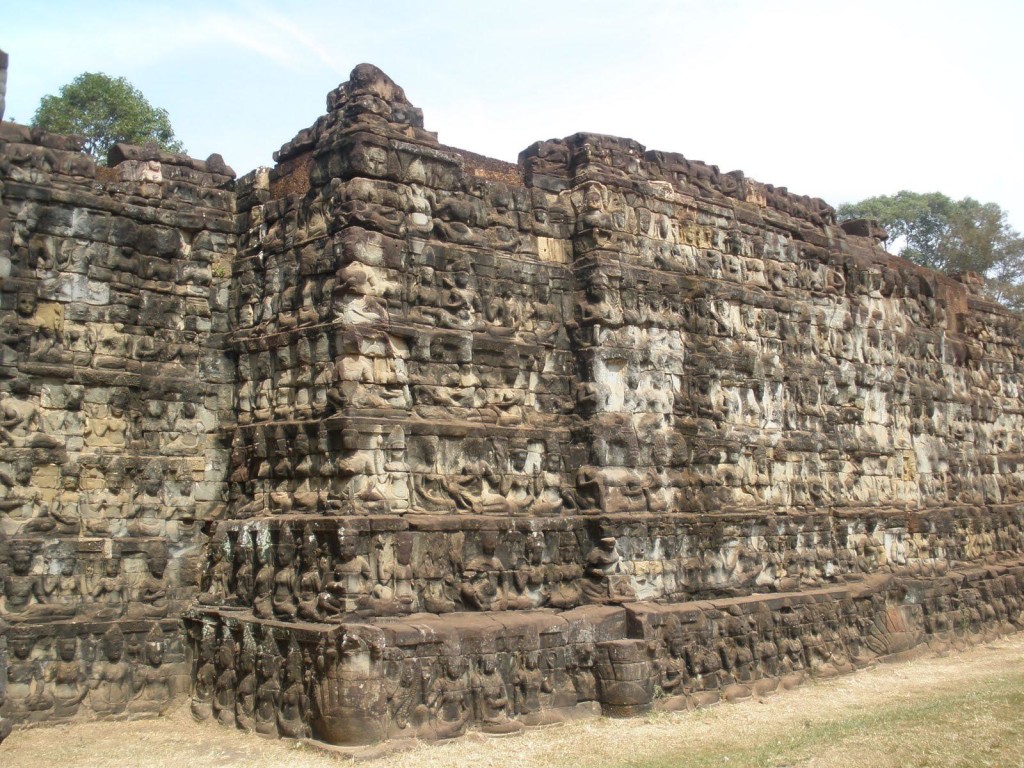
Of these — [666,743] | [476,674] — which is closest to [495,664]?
[476,674]

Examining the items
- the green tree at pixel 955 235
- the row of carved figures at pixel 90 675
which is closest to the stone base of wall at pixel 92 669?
the row of carved figures at pixel 90 675

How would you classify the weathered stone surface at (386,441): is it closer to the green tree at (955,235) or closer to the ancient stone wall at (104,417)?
the ancient stone wall at (104,417)

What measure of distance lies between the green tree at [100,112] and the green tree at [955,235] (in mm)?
24349

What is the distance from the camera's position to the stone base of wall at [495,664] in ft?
32.8

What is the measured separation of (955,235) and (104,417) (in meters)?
33.1

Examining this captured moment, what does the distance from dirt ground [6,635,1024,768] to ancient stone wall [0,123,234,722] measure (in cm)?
80

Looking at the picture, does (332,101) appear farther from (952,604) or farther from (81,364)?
(952,604)

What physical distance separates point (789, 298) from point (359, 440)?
7981 millimetres

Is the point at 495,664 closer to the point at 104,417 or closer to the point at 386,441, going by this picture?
the point at 386,441

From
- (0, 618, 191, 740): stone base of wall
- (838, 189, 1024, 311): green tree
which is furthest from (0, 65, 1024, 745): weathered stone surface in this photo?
(838, 189, 1024, 311): green tree

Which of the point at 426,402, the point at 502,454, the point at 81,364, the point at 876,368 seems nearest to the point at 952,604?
the point at 876,368

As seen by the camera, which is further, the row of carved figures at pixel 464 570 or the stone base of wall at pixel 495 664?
the row of carved figures at pixel 464 570

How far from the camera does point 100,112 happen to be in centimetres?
2525

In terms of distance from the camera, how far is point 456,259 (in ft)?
39.5
